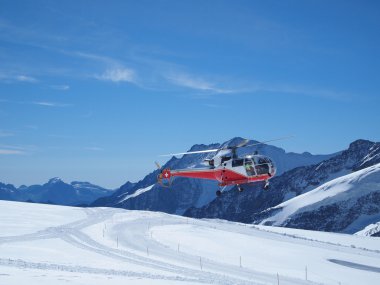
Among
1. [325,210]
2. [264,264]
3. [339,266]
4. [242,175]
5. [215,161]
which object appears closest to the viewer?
[242,175]

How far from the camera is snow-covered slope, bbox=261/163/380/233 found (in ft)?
591

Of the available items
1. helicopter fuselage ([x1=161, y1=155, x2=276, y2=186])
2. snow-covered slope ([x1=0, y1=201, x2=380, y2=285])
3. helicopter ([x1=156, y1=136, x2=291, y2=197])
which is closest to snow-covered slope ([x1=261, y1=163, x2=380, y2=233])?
snow-covered slope ([x1=0, y1=201, x2=380, y2=285])

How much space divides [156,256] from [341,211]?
166843 millimetres

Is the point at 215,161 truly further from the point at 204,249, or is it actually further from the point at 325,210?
the point at 325,210

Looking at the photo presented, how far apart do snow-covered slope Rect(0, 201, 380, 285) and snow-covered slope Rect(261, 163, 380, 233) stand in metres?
132

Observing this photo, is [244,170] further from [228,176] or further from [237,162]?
[228,176]

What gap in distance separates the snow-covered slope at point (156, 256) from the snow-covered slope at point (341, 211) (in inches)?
5209

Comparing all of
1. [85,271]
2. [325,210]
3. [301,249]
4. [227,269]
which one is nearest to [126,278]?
[85,271]

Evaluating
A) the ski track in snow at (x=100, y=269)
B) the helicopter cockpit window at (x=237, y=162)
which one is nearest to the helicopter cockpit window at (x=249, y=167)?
the helicopter cockpit window at (x=237, y=162)

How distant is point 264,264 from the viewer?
3819 centimetres

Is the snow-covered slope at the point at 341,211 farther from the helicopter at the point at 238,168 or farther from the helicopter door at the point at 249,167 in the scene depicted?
the helicopter door at the point at 249,167

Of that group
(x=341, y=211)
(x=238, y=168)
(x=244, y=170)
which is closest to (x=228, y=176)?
(x=238, y=168)

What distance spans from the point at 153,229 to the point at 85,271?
90.0 feet

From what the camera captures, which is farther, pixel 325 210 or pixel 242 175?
pixel 325 210
